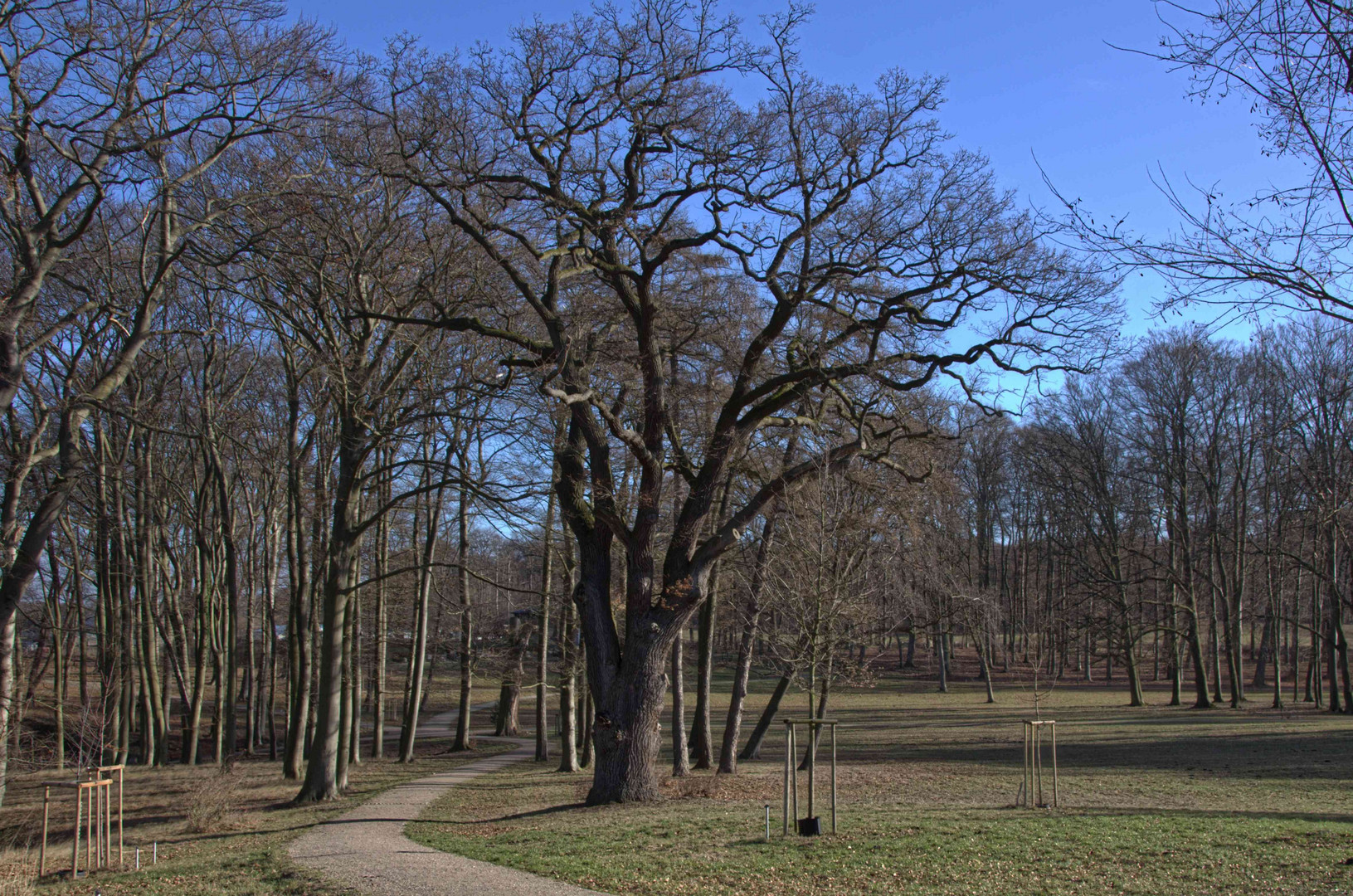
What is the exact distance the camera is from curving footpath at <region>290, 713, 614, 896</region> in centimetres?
792

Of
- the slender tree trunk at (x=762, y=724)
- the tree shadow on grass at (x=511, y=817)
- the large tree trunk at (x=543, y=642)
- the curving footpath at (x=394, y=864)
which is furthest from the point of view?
the slender tree trunk at (x=762, y=724)

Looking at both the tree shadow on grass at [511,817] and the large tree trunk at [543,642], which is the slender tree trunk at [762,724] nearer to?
the large tree trunk at [543,642]

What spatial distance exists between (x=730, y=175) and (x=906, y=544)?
8703 millimetres

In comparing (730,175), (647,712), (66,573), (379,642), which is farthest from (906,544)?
(66,573)

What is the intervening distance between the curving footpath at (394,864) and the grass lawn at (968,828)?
340 millimetres

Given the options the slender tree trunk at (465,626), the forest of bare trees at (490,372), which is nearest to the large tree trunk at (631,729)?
the forest of bare trees at (490,372)

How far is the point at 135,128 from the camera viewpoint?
10.5 m

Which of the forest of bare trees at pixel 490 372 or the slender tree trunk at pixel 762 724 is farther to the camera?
the slender tree trunk at pixel 762 724

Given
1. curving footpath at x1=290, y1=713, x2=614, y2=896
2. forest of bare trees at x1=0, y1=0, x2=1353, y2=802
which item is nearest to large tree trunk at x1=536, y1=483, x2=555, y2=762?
forest of bare trees at x1=0, y1=0, x2=1353, y2=802

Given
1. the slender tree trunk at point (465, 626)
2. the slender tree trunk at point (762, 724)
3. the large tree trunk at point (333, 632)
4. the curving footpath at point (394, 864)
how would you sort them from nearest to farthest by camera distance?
the curving footpath at point (394, 864), the large tree trunk at point (333, 632), the slender tree trunk at point (762, 724), the slender tree trunk at point (465, 626)

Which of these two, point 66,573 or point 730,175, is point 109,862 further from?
point 66,573

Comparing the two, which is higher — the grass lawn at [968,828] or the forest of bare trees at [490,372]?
the forest of bare trees at [490,372]

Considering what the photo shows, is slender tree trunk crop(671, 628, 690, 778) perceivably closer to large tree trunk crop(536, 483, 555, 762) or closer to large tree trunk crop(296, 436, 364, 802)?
large tree trunk crop(536, 483, 555, 762)

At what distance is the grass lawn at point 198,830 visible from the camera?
888cm
